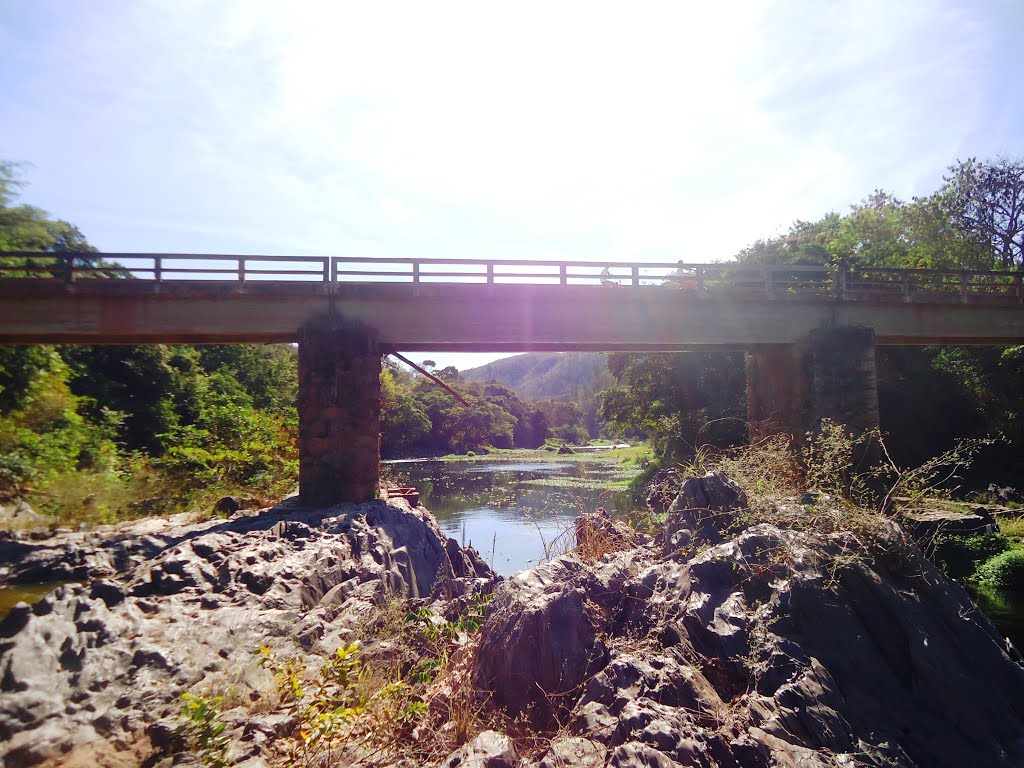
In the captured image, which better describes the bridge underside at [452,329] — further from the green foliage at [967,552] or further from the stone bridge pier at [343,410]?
the green foliage at [967,552]

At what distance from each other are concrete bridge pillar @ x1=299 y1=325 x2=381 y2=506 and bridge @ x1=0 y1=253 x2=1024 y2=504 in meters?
0.03

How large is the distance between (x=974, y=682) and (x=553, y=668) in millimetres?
3446

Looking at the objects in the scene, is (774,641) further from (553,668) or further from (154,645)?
(154,645)

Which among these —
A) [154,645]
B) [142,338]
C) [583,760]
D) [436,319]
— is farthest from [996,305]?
[142,338]

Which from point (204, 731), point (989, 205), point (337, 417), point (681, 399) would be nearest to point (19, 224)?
point (337, 417)

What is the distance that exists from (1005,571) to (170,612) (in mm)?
16845

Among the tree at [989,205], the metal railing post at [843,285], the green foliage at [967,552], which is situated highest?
the tree at [989,205]

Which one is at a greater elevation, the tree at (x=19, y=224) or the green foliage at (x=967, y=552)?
the tree at (x=19, y=224)

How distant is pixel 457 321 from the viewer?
15125 mm

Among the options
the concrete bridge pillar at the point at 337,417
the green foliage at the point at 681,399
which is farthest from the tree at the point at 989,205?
the concrete bridge pillar at the point at 337,417

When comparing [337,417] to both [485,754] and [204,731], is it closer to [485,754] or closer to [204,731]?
[204,731]

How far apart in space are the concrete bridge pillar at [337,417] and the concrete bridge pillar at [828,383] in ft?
31.6

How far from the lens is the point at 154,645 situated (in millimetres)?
5676

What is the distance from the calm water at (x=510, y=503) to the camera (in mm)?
17156
